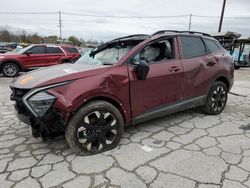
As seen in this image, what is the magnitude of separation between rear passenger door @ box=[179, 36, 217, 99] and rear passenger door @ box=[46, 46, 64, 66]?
29.1 feet

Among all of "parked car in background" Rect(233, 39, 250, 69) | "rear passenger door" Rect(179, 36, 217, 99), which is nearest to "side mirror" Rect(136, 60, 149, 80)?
"rear passenger door" Rect(179, 36, 217, 99)

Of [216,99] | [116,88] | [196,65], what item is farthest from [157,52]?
[216,99]

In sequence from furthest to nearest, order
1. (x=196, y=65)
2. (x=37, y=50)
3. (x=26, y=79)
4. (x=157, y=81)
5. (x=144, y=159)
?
(x=37, y=50)
(x=196, y=65)
(x=157, y=81)
(x=26, y=79)
(x=144, y=159)

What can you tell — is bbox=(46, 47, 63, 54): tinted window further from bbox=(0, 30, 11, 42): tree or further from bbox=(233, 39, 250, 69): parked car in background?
Result: bbox=(0, 30, 11, 42): tree

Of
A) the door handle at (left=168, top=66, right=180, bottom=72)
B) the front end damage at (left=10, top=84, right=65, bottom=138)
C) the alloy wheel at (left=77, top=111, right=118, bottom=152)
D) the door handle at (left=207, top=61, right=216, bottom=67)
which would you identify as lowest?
the alloy wheel at (left=77, top=111, right=118, bottom=152)

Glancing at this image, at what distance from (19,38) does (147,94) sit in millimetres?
71008

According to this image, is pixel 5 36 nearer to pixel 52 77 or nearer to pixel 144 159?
pixel 52 77

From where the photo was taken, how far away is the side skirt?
3.79 m

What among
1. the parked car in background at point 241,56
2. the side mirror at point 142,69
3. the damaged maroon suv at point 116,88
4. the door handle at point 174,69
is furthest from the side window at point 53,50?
the parked car in background at point 241,56

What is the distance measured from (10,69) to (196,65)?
9.48m

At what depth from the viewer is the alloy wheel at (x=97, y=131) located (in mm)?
3184

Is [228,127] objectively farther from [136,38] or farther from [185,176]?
[136,38]

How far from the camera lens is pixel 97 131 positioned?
328cm

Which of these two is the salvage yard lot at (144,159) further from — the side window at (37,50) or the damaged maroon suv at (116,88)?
the side window at (37,50)
